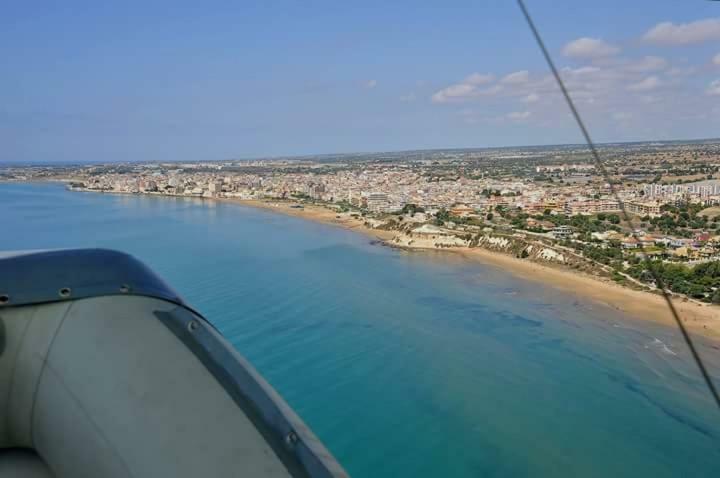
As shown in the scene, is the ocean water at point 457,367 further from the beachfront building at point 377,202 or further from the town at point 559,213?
the beachfront building at point 377,202

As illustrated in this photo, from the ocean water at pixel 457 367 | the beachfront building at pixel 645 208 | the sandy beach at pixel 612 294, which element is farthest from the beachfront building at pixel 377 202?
the ocean water at pixel 457 367

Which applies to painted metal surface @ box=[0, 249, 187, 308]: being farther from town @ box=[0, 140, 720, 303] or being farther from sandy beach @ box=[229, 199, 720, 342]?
sandy beach @ box=[229, 199, 720, 342]

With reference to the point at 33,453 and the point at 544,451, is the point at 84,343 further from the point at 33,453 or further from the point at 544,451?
the point at 544,451

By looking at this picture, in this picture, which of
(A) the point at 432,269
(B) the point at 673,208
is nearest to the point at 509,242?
(A) the point at 432,269

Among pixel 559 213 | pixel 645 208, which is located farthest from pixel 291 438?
pixel 559 213

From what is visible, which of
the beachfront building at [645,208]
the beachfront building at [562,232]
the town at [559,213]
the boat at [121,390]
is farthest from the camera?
the beachfront building at [645,208]

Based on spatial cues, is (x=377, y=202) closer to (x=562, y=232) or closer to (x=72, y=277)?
(x=562, y=232)
